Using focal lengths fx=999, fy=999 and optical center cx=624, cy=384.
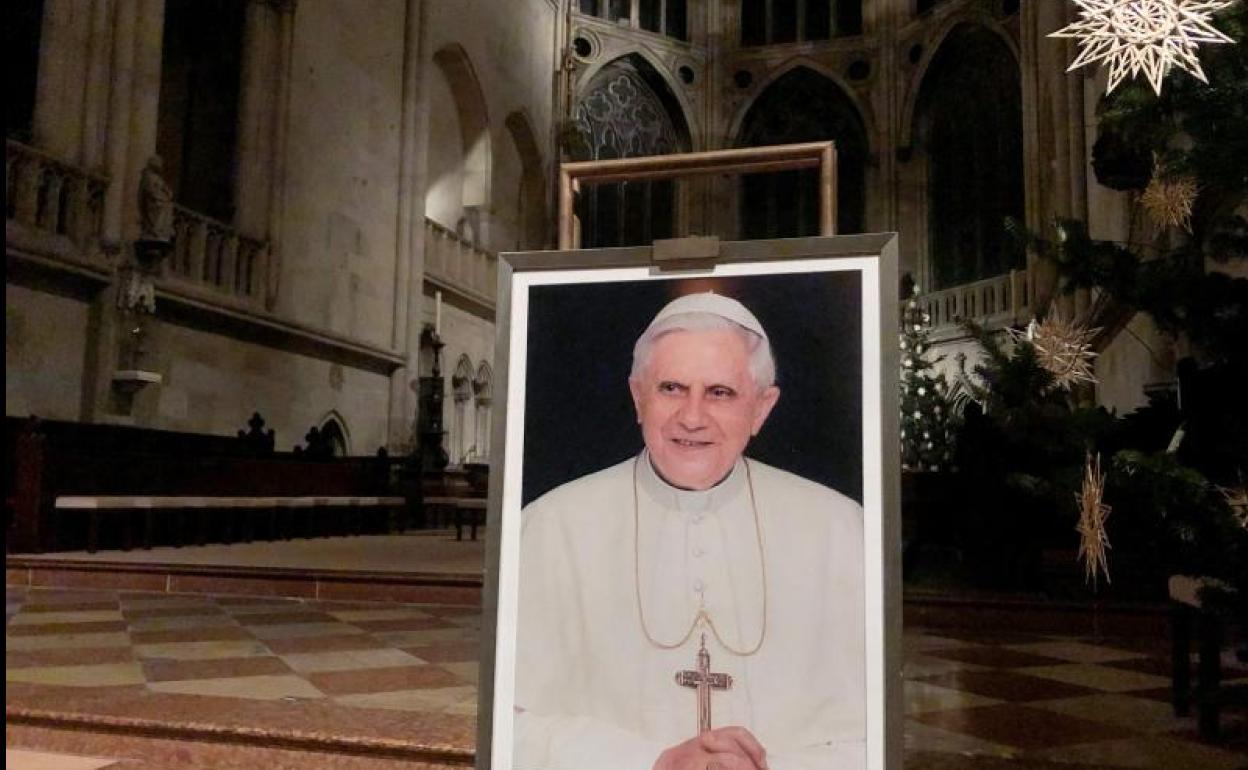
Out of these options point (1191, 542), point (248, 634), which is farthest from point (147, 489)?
point (1191, 542)

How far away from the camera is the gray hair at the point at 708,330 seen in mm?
1384

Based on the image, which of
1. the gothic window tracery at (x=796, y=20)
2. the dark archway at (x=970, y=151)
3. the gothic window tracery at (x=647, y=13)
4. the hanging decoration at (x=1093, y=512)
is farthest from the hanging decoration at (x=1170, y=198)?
the gothic window tracery at (x=796, y=20)

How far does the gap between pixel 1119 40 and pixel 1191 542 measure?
80 centimetres

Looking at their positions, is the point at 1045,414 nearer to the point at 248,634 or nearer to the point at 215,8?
the point at 248,634

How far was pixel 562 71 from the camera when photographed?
19156mm

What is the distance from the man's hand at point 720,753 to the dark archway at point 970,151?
1638cm

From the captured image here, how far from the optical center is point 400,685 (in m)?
2.71

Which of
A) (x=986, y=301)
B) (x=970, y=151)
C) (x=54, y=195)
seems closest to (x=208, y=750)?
(x=54, y=195)

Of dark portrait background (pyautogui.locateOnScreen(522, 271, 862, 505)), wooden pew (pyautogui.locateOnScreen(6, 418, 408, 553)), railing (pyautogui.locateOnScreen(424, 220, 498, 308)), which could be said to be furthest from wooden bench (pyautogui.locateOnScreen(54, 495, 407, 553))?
dark portrait background (pyautogui.locateOnScreen(522, 271, 862, 505))

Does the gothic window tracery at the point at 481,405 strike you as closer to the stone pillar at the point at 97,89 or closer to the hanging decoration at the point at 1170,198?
the stone pillar at the point at 97,89

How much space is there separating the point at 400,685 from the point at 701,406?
170cm

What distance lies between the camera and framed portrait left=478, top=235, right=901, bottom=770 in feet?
4.24

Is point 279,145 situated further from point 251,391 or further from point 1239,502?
point 1239,502

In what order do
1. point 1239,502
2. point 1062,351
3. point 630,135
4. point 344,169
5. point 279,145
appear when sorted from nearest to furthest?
point 1239,502 → point 1062,351 → point 279,145 → point 344,169 → point 630,135
